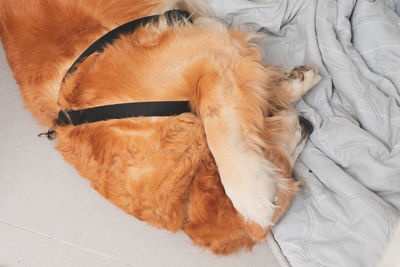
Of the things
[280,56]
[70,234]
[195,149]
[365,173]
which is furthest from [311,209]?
[70,234]

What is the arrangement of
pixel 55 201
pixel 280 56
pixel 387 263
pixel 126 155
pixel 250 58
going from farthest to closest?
pixel 280 56, pixel 55 201, pixel 250 58, pixel 126 155, pixel 387 263

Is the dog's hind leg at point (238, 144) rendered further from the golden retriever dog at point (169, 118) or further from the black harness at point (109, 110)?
the black harness at point (109, 110)

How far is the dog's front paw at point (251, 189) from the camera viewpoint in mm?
1291

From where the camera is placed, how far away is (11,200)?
5.73ft

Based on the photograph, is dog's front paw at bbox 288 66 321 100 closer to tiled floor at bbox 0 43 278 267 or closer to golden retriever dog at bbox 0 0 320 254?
golden retriever dog at bbox 0 0 320 254

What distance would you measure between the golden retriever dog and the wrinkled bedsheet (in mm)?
219

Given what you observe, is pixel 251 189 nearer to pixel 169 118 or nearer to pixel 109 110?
pixel 169 118

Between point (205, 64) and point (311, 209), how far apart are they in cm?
77

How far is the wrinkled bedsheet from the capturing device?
154cm

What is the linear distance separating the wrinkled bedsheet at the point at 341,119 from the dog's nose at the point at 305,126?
0.03 metres

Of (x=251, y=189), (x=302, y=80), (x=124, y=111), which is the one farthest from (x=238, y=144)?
(x=302, y=80)

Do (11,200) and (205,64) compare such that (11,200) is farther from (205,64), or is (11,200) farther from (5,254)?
(205,64)

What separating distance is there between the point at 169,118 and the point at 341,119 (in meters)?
0.83

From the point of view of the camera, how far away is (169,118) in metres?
1.38
